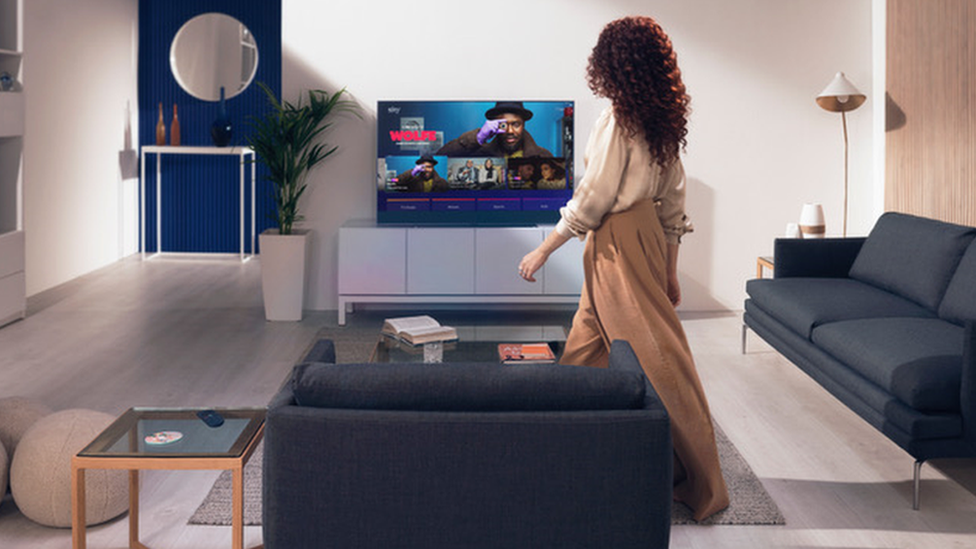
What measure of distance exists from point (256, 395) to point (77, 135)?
440 centimetres

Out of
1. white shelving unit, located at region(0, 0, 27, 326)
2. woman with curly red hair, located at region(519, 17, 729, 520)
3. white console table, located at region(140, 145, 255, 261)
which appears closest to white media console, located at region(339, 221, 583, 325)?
white shelving unit, located at region(0, 0, 27, 326)

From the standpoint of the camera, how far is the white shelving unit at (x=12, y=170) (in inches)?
239

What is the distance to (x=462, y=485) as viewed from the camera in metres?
1.95

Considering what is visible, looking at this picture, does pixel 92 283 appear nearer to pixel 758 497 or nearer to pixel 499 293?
pixel 499 293

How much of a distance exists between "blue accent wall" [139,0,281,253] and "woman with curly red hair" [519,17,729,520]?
22.0 feet

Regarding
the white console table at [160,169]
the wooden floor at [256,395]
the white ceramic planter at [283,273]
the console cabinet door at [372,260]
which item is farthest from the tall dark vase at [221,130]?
the console cabinet door at [372,260]

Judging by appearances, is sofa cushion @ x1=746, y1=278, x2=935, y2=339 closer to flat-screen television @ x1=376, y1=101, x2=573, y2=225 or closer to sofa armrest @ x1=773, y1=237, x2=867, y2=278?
sofa armrest @ x1=773, y1=237, x2=867, y2=278

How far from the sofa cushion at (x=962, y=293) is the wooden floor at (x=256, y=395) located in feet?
1.78

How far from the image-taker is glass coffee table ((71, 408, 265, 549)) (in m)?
2.35

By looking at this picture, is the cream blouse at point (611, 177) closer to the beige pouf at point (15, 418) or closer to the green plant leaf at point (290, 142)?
the beige pouf at point (15, 418)

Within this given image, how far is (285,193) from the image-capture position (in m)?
6.54

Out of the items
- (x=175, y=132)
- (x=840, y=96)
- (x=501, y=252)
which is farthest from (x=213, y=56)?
(x=840, y=96)

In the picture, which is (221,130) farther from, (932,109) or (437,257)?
(932,109)

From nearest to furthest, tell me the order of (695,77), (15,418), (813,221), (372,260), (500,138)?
(15,418), (813,221), (372,260), (500,138), (695,77)
